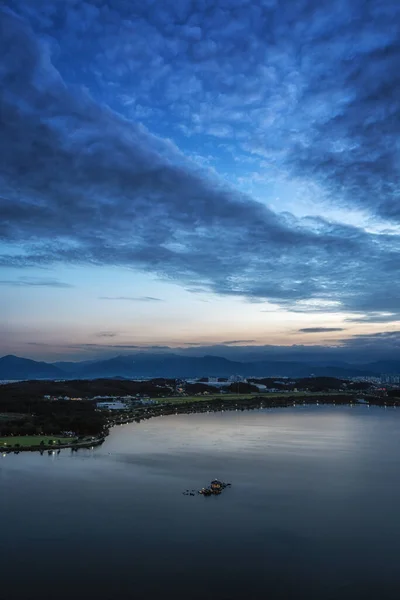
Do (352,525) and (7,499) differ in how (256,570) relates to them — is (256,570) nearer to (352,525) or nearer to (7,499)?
(352,525)

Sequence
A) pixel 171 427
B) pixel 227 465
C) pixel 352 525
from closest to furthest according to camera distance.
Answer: pixel 352 525, pixel 227 465, pixel 171 427

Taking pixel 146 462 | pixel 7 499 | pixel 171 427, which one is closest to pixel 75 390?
pixel 171 427

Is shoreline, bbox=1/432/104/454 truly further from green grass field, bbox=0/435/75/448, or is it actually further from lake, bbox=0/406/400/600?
lake, bbox=0/406/400/600

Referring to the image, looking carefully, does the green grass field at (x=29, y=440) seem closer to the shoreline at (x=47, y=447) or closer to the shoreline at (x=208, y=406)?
the shoreline at (x=47, y=447)

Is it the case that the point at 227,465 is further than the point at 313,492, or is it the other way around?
the point at 227,465

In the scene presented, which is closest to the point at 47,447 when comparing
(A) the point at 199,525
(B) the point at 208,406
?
(A) the point at 199,525

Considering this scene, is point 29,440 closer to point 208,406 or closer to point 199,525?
point 199,525
